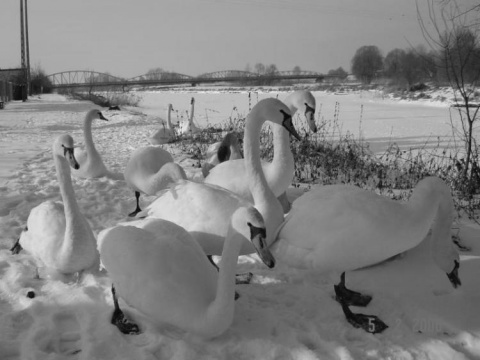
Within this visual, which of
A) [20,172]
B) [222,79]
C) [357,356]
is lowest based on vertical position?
[357,356]

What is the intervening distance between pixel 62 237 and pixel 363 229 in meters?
2.36

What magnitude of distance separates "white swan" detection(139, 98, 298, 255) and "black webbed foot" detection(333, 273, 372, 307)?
667 millimetres

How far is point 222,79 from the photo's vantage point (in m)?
99.8

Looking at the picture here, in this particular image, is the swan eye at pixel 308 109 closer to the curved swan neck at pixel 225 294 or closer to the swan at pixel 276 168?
the swan at pixel 276 168

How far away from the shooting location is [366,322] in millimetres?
2977

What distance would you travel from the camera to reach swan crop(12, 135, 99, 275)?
11.2ft

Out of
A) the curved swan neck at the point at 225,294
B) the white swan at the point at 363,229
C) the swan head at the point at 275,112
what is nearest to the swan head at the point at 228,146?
the swan head at the point at 275,112

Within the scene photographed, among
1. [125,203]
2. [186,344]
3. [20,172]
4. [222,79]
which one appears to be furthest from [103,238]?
[222,79]

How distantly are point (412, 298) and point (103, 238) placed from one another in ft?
7.51

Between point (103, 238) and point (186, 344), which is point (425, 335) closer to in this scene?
point (186, 344)

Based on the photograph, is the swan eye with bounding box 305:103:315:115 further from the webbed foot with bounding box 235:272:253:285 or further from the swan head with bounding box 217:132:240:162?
the webbed foot with bounding box 235:272:253:285

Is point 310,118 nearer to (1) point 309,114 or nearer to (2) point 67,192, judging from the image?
(1) point 309,114

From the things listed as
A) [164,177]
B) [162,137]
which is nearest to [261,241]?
[164,177]

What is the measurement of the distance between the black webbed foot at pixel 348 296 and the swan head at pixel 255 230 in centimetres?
96
